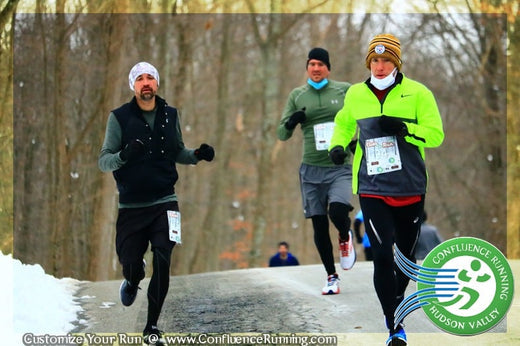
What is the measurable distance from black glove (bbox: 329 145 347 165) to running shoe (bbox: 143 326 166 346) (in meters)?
1.79

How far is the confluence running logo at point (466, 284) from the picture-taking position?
737 cm

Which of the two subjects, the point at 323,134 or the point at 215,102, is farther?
the point at 215,102

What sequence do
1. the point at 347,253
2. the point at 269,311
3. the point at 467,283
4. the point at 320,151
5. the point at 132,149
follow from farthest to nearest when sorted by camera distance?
the point at 347,253
the point at 320,151
the point at 269,311
the point at 467,283
the point at 132,149

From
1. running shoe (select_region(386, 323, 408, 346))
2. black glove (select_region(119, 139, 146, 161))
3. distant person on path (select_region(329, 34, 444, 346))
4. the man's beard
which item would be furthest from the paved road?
the man's beard

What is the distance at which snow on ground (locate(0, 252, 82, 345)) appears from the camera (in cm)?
779

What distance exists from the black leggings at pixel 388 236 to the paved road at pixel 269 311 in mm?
560

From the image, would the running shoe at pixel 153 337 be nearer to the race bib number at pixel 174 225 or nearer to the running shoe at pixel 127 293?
the race bib number at pixel 174 225

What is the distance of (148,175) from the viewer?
7262 millimetres

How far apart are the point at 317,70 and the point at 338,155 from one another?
7.64 ft

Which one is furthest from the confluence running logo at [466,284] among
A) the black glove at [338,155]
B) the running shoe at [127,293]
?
the running shoe at [127,293]

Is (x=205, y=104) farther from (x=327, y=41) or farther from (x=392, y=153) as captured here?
(x=392, y=153)

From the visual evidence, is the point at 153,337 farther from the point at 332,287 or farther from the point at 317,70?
the point at 317,70

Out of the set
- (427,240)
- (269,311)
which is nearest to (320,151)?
(269,311)

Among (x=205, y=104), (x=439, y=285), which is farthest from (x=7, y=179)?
(x=205, y=104)
